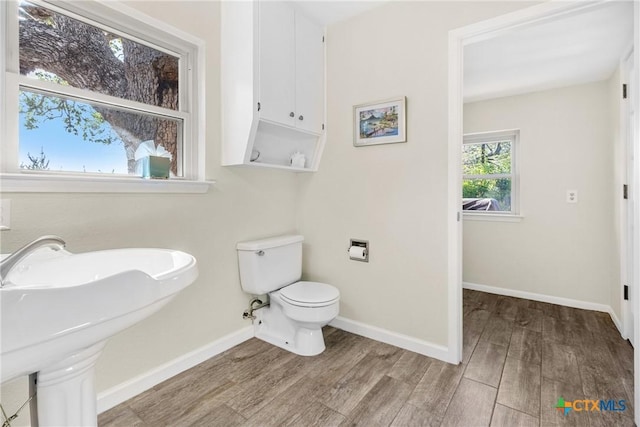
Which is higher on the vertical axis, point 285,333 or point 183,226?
point 183,226

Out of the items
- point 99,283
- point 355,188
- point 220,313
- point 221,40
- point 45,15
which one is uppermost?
point 221,40

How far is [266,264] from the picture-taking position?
2.12m

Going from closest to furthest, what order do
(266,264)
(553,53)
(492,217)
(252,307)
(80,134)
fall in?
(80,134) < (266,264) < (252,307) < (553,53) < (492,217)

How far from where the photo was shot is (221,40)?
6.47ft

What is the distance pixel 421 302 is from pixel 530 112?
239cm

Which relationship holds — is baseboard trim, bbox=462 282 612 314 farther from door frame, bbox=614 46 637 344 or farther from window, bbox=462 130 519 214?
window, bbox=462 130 519 214

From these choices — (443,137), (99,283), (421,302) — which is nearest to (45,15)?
(99,283)

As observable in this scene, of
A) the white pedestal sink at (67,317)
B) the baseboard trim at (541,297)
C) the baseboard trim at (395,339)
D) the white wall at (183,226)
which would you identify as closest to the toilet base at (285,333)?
the white wall at (183,226)

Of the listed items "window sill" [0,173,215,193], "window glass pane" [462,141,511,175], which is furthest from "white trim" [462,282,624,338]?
"window sill" [0,173,215,193]

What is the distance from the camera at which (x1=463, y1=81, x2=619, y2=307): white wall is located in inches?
108

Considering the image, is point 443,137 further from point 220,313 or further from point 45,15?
point 45,15

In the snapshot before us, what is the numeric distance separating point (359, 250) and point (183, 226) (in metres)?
1.21

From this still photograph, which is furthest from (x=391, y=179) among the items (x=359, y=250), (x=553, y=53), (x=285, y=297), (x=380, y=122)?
(x=553, y=53)

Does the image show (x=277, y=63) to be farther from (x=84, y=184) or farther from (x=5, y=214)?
(x=5, y=214)
